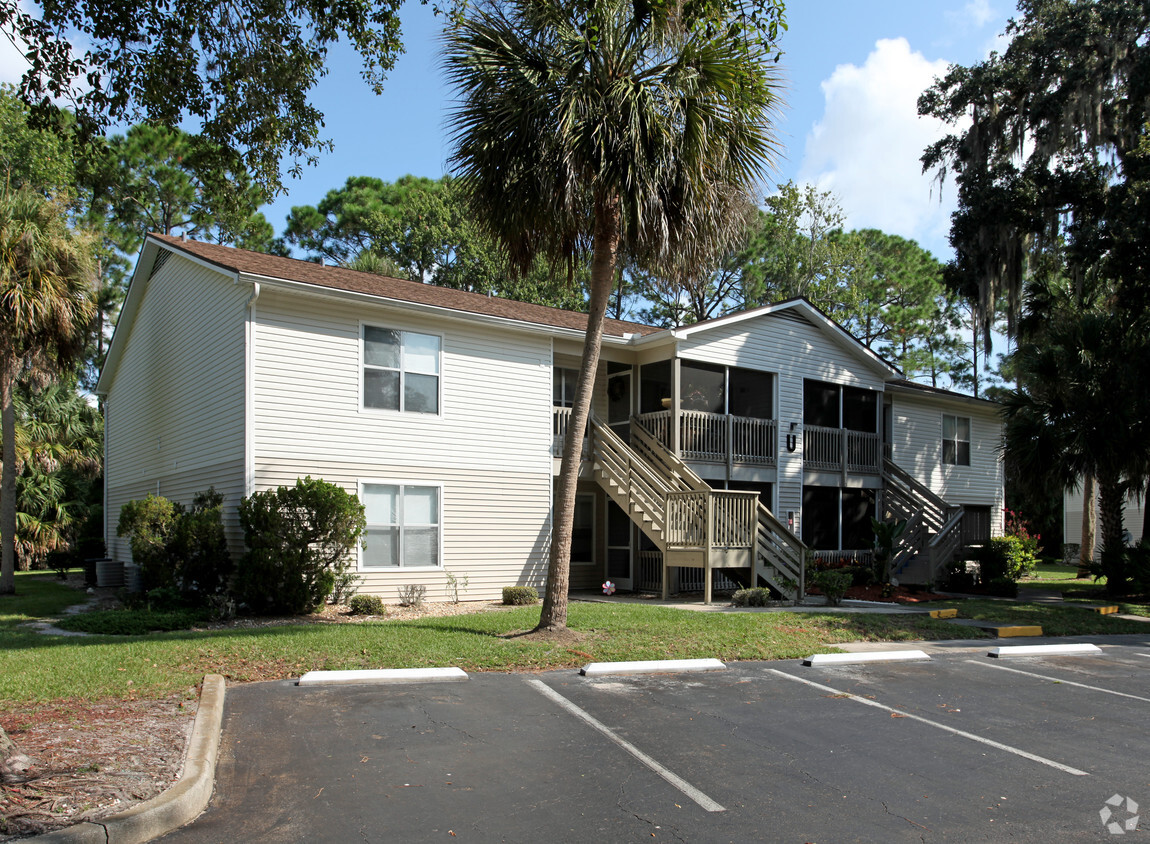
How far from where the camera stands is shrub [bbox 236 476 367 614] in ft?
44.5

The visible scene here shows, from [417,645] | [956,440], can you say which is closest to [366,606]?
[417,645]

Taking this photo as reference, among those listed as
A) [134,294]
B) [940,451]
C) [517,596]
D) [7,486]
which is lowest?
[517,596]

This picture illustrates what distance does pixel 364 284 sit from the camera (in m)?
16.7

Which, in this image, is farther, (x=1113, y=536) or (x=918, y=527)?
(x=918, y=527)

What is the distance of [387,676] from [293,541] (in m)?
5.27

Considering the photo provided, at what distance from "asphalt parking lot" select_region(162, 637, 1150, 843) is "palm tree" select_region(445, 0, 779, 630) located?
3.69 meters

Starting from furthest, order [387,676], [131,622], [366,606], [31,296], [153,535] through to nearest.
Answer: [31,296], [153,535], [366,606], [131,622], [387,676]

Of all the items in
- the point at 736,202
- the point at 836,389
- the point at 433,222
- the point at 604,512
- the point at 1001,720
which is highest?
the point at 433,222

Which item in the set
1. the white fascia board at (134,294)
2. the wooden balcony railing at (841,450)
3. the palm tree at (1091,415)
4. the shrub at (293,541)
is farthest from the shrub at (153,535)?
the palm tree at (1091,415)

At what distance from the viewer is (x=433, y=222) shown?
1517 inches

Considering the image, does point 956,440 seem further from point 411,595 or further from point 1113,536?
point 411,595

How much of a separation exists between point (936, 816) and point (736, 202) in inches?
348

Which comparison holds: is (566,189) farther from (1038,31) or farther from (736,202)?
(1038,31)

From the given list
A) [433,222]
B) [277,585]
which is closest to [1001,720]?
[277,585]
